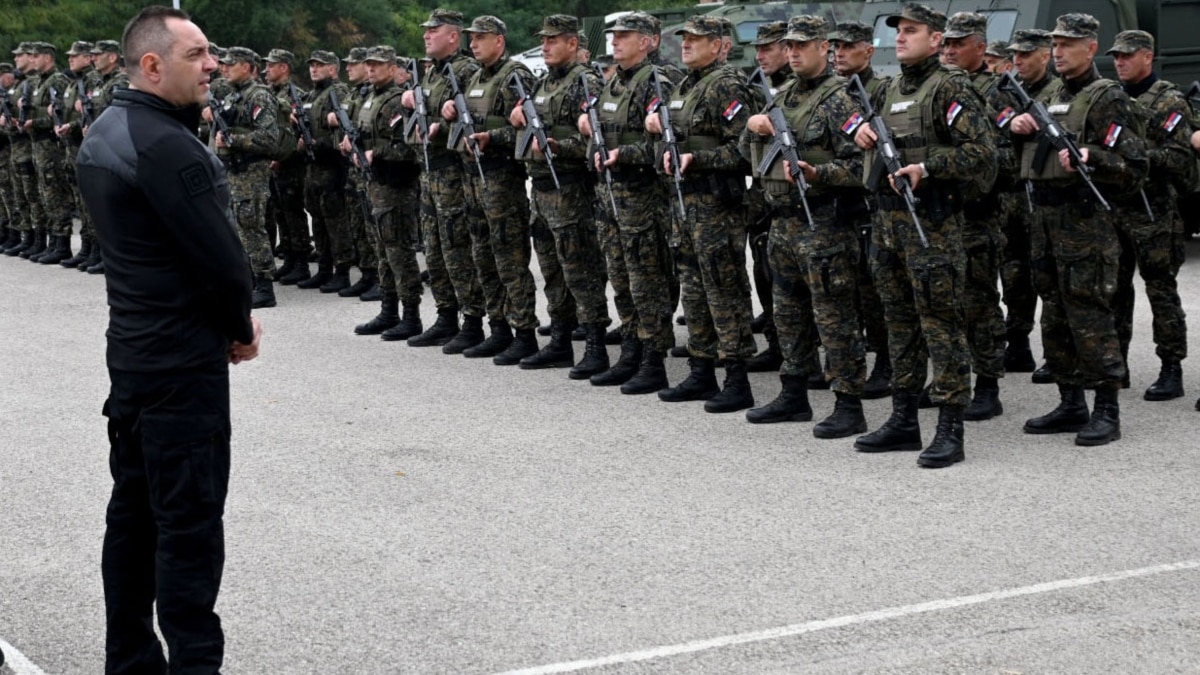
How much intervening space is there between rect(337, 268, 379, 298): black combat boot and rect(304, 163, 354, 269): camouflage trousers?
0.38 metres

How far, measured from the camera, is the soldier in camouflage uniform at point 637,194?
370 inches

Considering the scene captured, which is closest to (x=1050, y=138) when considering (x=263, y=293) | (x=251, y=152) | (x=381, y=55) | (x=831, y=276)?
(x=831, y=276)

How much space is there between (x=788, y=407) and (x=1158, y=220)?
86.8 inches

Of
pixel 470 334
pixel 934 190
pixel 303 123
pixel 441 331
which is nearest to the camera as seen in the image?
pixel 934 190

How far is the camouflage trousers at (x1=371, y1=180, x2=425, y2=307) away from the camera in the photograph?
465 inches

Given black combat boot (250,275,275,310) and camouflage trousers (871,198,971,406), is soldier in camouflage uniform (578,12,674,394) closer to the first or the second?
camouflage trousers (871,198,971,406)

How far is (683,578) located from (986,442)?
2.72 meters

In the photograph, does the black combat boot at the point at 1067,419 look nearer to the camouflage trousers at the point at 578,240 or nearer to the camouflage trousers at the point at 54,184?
the camouflage trousers at the point at 578,240

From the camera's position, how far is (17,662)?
17.0ft

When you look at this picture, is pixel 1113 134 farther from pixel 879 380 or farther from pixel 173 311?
pixel 173 311

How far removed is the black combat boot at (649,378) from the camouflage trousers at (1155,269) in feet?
8.11

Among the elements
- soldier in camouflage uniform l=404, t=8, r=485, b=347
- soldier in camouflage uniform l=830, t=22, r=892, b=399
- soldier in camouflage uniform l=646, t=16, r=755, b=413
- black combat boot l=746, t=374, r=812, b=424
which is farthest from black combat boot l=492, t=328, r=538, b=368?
soldier in camouflage uniform l=830, t=22, r=892, b=399

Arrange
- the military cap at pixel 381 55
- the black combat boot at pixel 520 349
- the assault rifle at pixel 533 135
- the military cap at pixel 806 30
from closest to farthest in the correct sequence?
the military cap at pixel 806 30
the assault rifle at pixel 533 135
the black combat boot at pixel 520 349
the military cap at pixel 381 55

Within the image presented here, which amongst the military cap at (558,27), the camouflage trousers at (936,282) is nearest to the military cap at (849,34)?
the camouflage trousers at (936,282)
